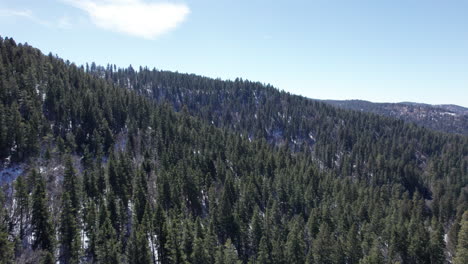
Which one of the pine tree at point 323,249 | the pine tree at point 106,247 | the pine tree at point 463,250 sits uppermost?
the pine tree at point 463,250

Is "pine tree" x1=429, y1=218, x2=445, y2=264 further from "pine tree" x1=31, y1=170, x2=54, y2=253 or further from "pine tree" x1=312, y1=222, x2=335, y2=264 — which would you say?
"pine tree" x1=31, y1=170, x2=54, y2=253

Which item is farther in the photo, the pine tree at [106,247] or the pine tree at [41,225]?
the pine tree at [41,225]

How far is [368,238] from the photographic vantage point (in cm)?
7112

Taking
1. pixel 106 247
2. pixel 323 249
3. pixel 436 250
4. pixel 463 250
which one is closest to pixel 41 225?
pixel 106 247

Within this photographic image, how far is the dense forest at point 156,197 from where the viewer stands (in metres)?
58.6

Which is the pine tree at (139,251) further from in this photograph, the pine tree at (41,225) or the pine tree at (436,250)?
the pine tree at (436,250)

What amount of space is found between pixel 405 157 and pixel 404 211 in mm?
106549

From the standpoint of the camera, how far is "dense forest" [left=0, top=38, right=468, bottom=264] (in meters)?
58.6

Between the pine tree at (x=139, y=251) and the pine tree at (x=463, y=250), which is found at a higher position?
the pine tree at (x=463, y=250)

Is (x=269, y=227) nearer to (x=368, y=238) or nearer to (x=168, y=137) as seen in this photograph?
(x=368, y=238)

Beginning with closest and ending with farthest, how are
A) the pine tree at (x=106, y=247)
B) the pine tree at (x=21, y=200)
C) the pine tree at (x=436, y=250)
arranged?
the pine tree at (x=106, y=247) → the pine tree at (x=21, y=200) → the pine tree at (x=436, y=250)

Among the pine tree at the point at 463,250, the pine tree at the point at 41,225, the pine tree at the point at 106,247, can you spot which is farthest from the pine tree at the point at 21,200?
the pine tree at the point at 463,250

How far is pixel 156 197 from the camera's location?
260 feet

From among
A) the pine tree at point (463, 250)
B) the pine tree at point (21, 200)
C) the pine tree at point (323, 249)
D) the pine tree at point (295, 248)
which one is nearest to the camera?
the pine tree at point (21, 200)
